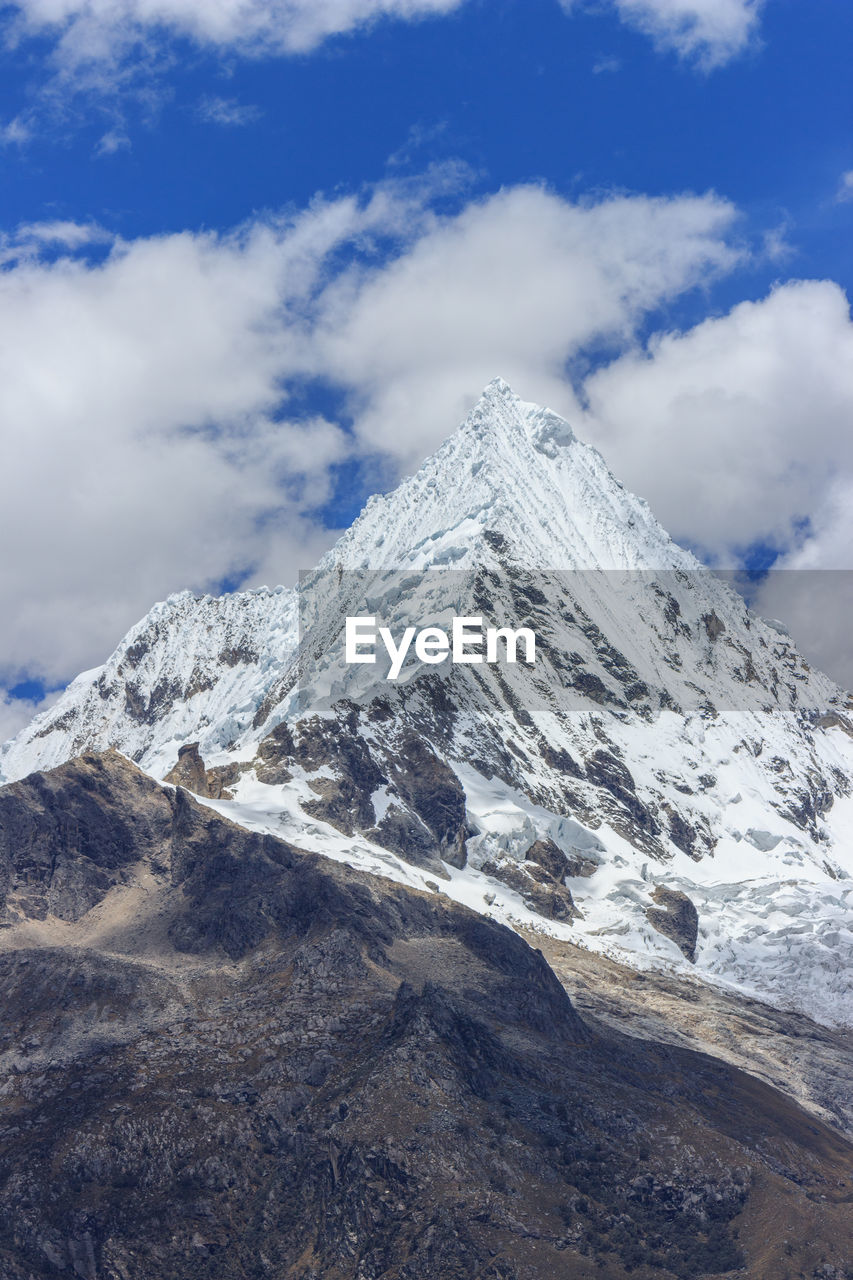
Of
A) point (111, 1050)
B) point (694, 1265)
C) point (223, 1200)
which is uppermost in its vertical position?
point (111, 1050)

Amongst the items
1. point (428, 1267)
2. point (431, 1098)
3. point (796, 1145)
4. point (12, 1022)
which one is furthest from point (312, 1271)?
point (796, 1145)

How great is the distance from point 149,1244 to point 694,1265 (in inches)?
2183

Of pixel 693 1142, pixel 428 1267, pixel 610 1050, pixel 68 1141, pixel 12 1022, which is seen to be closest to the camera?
pixel 428 1267

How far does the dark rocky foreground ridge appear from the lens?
148 metres

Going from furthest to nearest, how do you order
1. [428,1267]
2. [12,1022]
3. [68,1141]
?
[12,1022] → [68,1141] → [428,1267]

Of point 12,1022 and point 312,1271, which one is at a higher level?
point 12,1022

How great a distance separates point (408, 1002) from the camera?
180m

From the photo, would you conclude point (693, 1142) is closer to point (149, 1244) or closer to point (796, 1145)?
point (796, 1145)

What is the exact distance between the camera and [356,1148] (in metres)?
157

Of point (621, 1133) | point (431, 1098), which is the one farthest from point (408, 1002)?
point (621, 1133)

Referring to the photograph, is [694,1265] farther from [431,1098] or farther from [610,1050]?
[610,1050]

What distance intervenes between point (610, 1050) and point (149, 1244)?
7193 centimetres

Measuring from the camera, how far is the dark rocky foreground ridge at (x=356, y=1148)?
486 ft

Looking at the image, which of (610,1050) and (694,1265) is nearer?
(694,1265)
